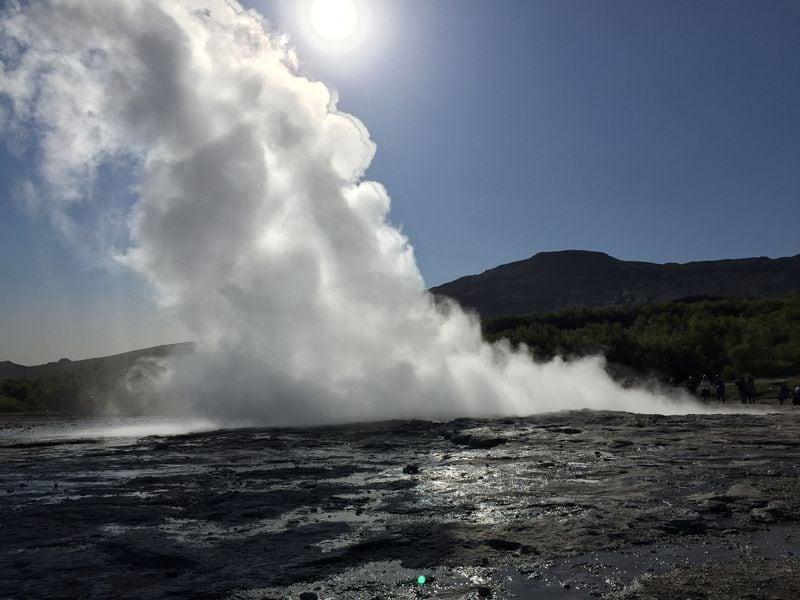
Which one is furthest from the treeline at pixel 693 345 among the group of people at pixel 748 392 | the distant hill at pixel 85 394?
the distant hill at pixel 85 394

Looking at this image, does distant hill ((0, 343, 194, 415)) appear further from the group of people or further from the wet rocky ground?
the group of people

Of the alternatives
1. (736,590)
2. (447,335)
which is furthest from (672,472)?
(447,335)

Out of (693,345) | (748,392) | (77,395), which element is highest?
(693,345)

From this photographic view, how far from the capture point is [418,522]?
8047 millimetres

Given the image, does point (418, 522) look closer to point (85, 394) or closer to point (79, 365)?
point (85, 394)

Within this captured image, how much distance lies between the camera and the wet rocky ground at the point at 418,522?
5.83 metres

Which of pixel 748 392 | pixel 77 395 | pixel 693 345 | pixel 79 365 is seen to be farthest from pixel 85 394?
pixel 79 365

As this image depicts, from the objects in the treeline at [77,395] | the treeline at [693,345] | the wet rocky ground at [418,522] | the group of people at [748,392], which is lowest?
the wet rocky ground at [418,522]

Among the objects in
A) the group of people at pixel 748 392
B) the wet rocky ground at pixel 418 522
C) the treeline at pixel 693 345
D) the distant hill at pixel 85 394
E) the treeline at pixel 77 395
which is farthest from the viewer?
the treeline at pixel 77 395

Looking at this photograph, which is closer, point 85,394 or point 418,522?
point 418,522

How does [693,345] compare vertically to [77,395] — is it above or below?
above

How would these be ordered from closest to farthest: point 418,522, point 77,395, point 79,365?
point 418,522 → point 77,395 → point 79,365

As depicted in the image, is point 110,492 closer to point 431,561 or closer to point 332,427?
point 431,561

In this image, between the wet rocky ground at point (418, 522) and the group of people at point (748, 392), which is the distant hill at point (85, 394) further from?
the group of people at point (748, 392)
